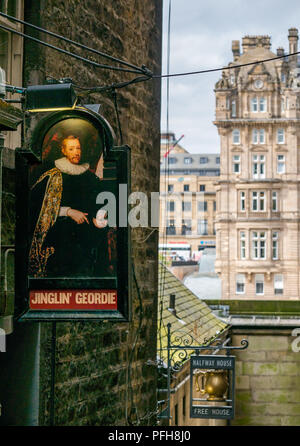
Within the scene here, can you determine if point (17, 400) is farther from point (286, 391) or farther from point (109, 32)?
point (286, 391)

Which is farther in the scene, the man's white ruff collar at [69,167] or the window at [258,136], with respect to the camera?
the window at [258,136]

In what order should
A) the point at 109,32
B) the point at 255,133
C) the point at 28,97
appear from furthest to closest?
the point at 255,133, the point at 109,32, the point at 28,97

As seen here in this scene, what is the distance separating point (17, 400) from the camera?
5.44 meters

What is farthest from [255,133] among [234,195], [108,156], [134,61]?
[108,156]

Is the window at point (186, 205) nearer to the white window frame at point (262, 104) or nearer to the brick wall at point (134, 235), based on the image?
the white window frame at point (262, 104)

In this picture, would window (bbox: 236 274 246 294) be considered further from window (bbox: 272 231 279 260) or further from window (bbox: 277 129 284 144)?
window (bbox: 277 129 284 144)

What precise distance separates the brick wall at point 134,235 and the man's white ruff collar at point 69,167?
93 centimetres

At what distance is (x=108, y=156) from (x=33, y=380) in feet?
6.58

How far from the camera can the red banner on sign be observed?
4668 millimetres

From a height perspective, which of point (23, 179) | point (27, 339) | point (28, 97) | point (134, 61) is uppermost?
point (134, 61)

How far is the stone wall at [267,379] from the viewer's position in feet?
59.5

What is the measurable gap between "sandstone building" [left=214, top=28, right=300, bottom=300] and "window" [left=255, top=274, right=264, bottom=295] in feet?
0.24

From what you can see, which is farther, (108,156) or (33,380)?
(33,380)

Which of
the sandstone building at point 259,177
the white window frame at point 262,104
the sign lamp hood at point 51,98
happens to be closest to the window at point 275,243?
the sandstone building at point 259,177
